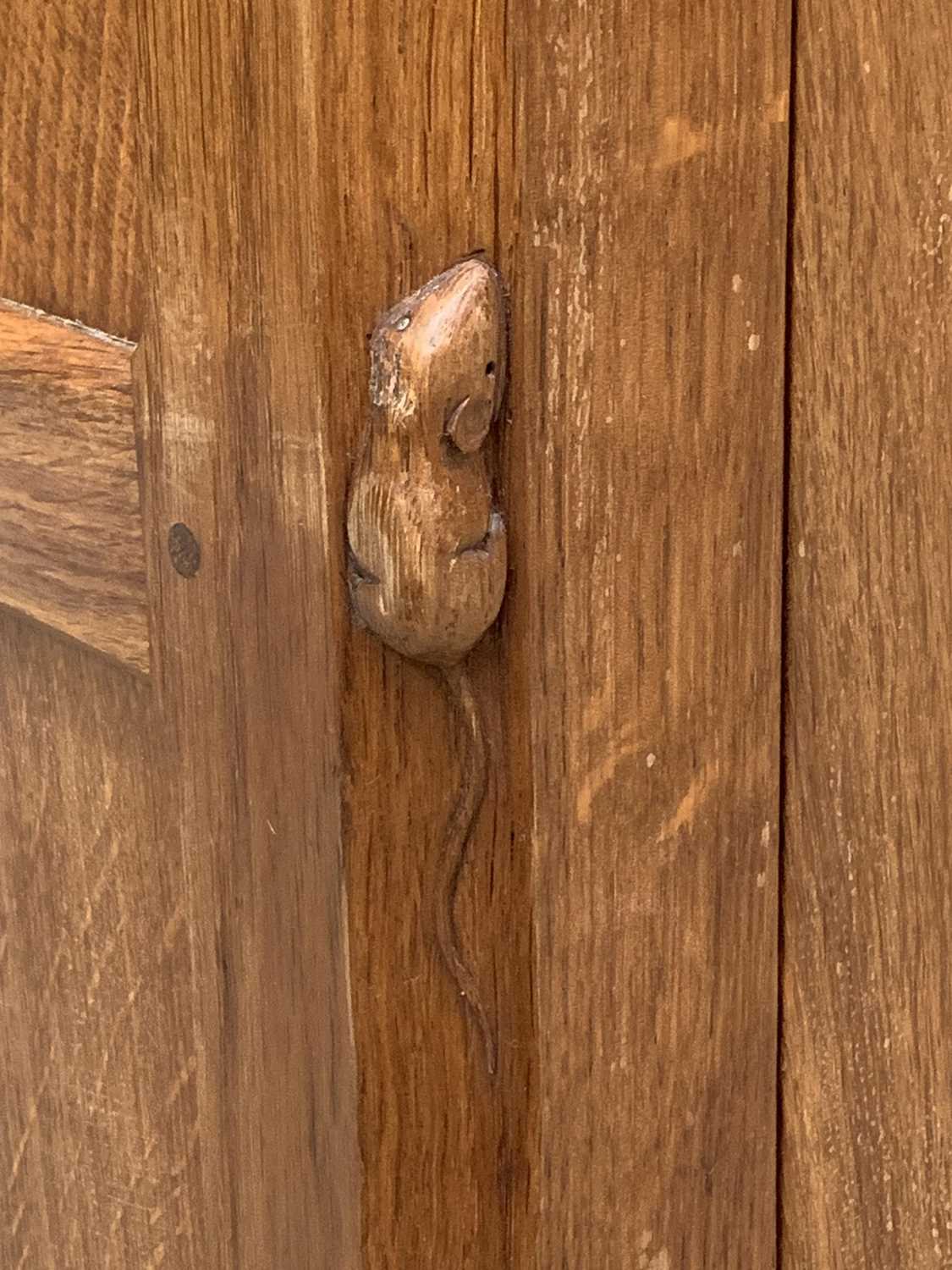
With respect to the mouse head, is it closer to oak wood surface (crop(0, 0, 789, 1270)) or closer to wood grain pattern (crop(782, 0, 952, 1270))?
oak wood surface (crop(0, 0, 789, 1270))

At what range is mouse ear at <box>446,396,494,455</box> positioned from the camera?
545 millimetres

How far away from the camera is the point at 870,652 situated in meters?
0.66

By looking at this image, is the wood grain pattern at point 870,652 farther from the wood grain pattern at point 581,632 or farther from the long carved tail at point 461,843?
the long carved tail at point 461,843

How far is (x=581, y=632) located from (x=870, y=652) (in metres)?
0.13

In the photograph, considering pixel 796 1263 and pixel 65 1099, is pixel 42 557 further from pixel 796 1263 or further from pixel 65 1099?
pixel 796 1263

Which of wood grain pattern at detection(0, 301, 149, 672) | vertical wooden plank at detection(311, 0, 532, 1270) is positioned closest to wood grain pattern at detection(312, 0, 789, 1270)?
vertical wooden plank at detection(311, 0, 532, 1270)

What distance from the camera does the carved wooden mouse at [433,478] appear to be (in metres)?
0.54

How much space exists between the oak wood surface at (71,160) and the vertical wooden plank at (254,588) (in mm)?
15

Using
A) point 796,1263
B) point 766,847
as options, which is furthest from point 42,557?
point 796,1263

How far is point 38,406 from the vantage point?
644mm

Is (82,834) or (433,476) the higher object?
(433,476)

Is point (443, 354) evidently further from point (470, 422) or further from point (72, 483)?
point (72, 483)

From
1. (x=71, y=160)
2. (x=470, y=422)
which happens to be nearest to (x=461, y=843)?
(x=470, y=422)

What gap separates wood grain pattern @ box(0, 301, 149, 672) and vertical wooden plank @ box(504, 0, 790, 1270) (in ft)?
0.46
